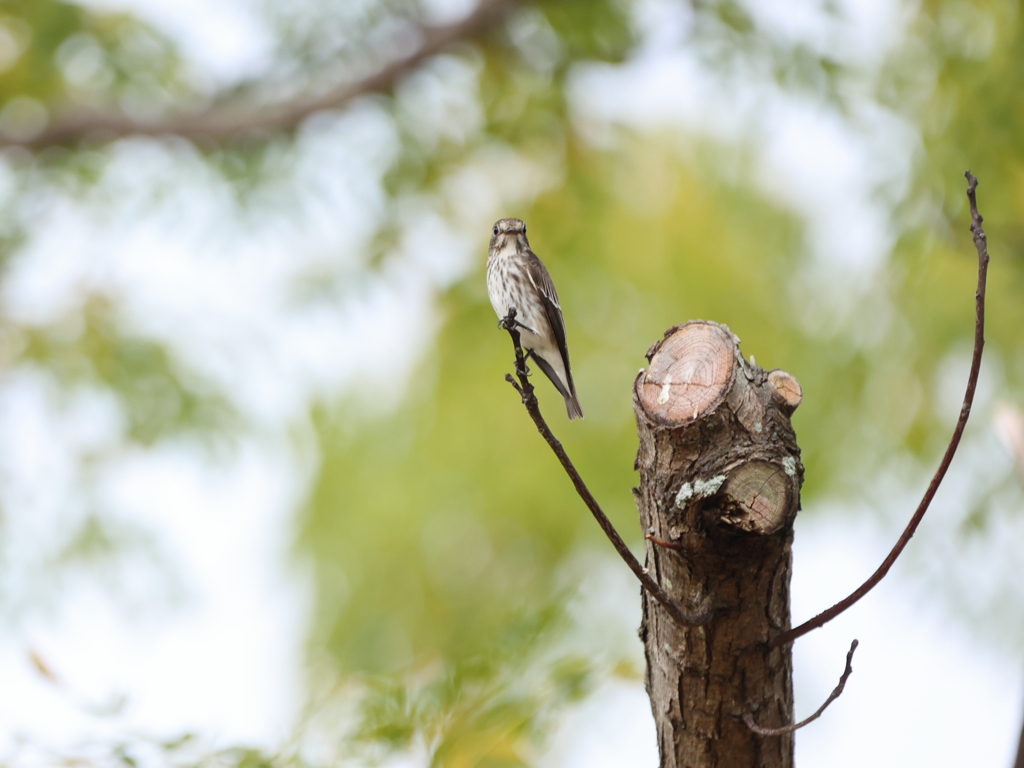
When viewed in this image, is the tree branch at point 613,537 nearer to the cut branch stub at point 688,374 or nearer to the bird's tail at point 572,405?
the cut branch stub at point 688,374

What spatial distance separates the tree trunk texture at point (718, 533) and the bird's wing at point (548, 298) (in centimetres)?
154

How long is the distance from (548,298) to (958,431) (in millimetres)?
2094

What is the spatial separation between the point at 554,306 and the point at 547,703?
1564 millimetres

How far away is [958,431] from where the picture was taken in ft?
5.93

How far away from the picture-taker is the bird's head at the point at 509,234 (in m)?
3.74

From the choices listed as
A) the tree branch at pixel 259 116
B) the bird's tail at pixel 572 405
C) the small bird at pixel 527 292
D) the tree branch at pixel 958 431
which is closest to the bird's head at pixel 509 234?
the small bird at pixel 527 292

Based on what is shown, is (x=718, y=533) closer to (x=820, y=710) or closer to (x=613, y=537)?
(x=613, y=537)

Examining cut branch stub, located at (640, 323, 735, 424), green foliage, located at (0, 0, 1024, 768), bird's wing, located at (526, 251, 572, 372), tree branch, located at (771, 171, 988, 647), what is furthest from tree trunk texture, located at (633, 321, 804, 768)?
green foliage, located at (0, 0, 1024, 768)

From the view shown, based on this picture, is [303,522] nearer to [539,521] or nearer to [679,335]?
[539,521]

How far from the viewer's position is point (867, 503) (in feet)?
23.3

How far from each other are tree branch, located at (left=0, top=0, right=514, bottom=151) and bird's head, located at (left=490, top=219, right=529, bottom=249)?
275 centimetres

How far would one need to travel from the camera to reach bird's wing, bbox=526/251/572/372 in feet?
12.3

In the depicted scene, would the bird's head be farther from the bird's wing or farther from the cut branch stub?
the cut branch stub

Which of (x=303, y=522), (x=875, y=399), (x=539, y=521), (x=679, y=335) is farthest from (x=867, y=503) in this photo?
(x=679, y=335)
